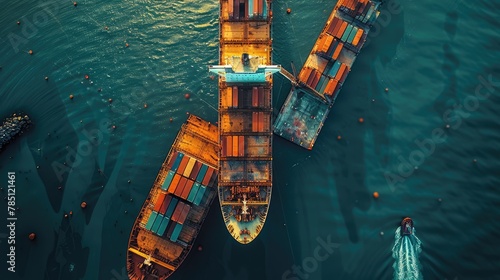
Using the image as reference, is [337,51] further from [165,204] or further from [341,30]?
[165,204]

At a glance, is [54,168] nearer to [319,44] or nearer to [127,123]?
[127,123]

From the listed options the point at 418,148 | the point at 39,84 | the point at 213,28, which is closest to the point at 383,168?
the point at 418,148

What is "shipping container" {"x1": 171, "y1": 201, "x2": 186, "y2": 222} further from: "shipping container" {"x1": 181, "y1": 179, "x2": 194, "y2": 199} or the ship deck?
the ship deck

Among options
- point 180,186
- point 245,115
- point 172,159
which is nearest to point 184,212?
point 180,186

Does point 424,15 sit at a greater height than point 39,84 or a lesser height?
greater

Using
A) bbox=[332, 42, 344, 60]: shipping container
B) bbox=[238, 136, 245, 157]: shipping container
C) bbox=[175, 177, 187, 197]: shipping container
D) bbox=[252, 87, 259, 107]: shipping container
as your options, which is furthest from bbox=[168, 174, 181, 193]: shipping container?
bbox=[332, 42, 344, 60]: shipping container

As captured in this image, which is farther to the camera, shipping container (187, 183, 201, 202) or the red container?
the red container
